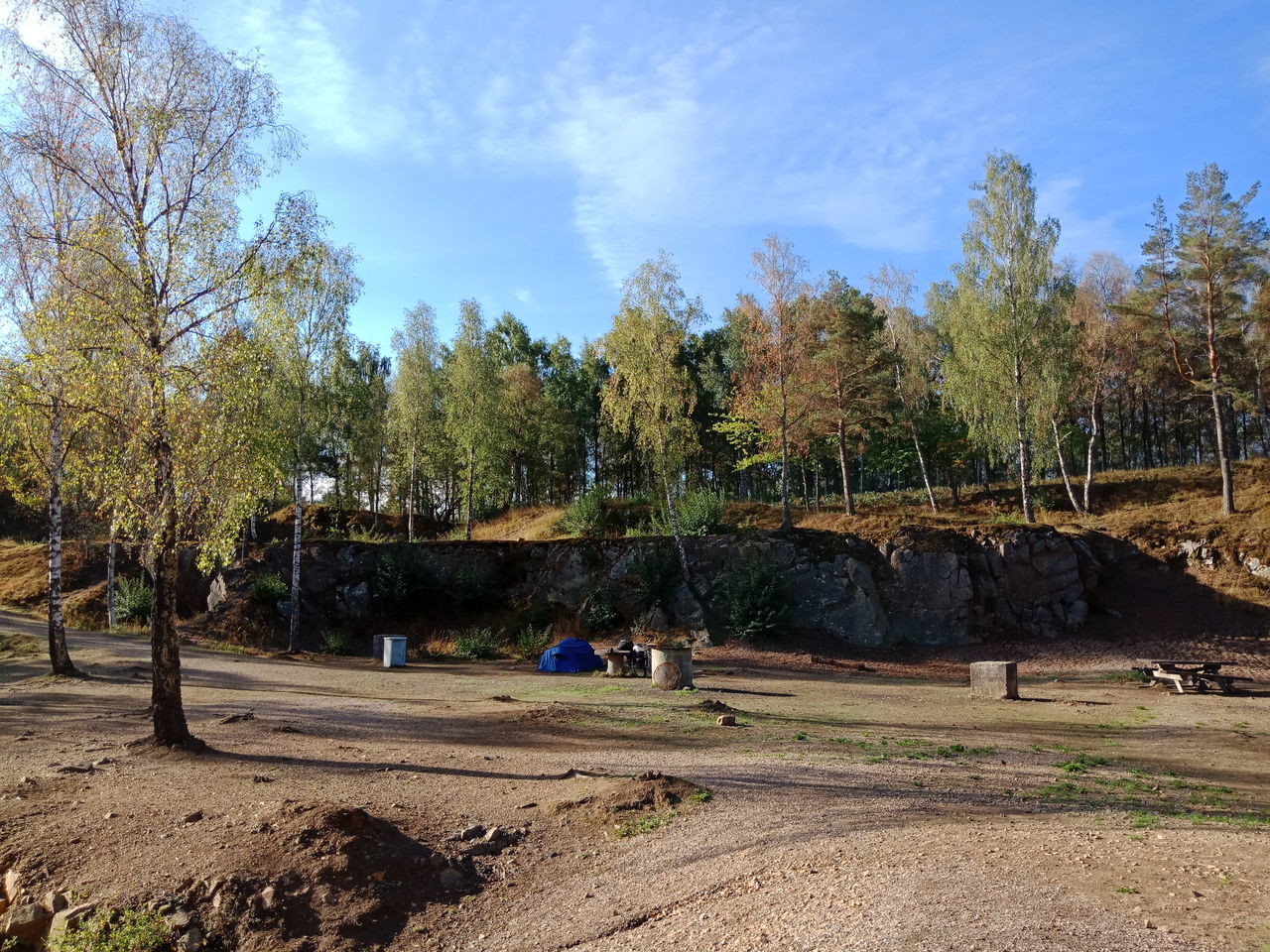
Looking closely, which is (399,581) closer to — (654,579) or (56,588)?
(654,579)

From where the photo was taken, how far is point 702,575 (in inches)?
1058

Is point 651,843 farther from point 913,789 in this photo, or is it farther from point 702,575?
point 702,575

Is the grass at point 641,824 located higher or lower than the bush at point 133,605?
lower

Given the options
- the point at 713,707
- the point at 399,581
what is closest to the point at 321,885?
the point at 713,707

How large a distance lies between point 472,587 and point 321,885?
21877 millimetres

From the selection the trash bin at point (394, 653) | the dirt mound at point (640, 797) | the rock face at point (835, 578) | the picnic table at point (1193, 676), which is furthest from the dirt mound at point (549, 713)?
the picnic table at point (1193, 676)

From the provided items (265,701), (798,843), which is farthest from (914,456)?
(798,843)

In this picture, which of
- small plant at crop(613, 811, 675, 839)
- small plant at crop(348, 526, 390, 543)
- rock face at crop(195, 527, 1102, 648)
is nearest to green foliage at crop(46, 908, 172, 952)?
small plant at crop(613, 811, 675, 839)

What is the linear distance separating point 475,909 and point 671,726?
21.3ft

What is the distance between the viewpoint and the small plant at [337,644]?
24.8 m

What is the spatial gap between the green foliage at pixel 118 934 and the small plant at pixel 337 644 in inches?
774

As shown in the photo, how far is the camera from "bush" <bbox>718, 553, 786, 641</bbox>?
2419 cm

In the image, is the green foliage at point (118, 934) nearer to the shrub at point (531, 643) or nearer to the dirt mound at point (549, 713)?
the dirt mound at point (549, 713)

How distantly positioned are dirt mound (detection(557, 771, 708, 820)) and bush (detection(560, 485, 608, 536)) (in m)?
24.5
